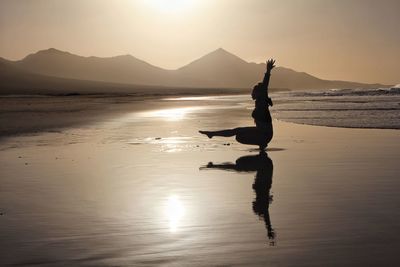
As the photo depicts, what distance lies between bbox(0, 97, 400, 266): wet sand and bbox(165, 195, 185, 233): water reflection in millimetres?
19

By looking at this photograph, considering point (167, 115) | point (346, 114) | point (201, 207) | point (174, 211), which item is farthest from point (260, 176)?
point (167, 115)

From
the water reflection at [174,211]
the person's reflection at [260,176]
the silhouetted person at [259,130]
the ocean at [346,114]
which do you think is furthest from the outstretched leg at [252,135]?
the ocean at [346,114]

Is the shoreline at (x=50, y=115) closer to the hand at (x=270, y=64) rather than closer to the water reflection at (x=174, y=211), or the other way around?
the hand at (x=270, y=64)

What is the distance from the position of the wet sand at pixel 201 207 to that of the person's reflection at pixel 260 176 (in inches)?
1.0

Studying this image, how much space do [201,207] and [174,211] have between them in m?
0.50

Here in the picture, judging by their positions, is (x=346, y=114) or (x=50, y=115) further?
(x=50, y=115)

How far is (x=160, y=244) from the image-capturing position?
6.81 metres

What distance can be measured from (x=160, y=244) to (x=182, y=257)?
594 millimetres

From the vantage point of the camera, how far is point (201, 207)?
8859mm

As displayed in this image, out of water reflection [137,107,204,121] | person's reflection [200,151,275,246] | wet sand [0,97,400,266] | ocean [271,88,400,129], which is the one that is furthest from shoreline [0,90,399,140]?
person's reflection [200,151,275,246]

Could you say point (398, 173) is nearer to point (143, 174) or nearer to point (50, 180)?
point (143, 174)

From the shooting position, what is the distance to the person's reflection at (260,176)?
8.29 meters

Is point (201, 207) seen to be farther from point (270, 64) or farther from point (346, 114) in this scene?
point (346, 114)

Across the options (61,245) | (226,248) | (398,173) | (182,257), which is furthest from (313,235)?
(398,173)
